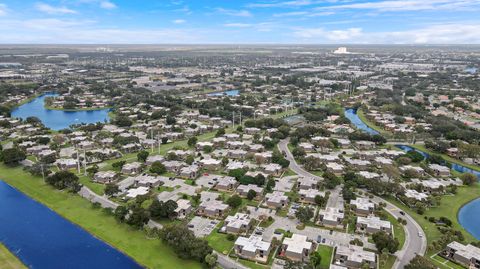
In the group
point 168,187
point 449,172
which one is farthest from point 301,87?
point 168,187

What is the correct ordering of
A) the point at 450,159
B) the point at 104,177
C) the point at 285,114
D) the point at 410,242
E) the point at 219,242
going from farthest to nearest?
1. the point at 285,114
2. the point at 450,159
3. the point at 104,177
4. the point at 410,242
5. the point at 219,242

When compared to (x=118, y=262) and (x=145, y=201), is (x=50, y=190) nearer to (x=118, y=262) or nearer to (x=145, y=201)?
(x=145, y=201)

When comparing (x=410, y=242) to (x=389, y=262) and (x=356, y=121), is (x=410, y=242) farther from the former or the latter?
(x=356, y=121)

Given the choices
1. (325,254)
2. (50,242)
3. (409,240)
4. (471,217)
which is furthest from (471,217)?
(50,242)

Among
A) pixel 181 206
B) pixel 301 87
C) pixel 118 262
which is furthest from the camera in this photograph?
pixel 301 87

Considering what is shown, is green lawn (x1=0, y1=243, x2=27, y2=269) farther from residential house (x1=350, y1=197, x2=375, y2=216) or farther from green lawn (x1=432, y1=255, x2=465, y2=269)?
green lawn (x1=432, y1=255, x2=465, y2=269)

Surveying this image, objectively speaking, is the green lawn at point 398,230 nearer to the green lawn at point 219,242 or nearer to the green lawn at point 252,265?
the green lawn at point 252,265
